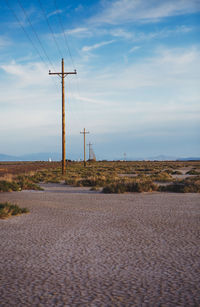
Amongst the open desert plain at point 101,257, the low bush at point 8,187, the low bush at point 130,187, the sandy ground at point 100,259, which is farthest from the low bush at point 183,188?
the low bush at point 8,187

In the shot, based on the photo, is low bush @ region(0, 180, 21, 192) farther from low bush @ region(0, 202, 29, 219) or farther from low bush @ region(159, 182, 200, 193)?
low bush @ region(159, 182, 200, 193)

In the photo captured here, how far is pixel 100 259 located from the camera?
592cm

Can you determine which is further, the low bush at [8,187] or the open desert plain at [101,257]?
the low bush at [8,187]

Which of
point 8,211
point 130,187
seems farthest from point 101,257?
point 130,187

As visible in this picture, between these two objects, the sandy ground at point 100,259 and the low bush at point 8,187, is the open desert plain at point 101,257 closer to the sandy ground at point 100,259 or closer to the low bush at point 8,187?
the sandy ground at point 100,259

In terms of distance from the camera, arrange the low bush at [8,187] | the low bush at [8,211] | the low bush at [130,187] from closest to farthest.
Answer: the low bush at [8,211] < the low bush at [8,187] < the low bush at [130,187]

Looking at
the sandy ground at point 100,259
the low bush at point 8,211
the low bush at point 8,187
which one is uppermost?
the low bush at point 8,187

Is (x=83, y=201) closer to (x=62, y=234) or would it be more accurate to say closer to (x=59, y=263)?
(x=62, y=234)

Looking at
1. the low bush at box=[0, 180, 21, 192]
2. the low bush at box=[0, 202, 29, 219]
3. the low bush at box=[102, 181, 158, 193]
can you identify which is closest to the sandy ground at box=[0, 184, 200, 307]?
the low bush at box=[0, 202, 29, 219]

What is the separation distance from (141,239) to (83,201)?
277 inches

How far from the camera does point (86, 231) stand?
825 cm

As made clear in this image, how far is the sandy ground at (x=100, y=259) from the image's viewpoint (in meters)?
4.28

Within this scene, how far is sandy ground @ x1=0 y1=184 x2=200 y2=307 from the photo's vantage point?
169 inches

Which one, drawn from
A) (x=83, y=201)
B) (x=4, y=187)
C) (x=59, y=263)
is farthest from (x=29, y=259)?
(x=4, y=187)
